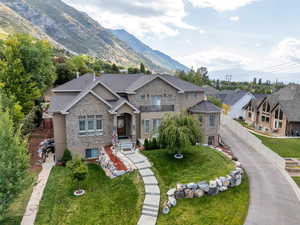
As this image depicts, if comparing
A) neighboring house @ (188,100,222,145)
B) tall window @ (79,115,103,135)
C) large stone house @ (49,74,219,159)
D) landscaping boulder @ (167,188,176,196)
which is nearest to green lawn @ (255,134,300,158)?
neighboring house @ (188,100,222,145)

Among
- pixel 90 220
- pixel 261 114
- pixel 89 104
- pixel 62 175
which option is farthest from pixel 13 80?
pixel 261 114

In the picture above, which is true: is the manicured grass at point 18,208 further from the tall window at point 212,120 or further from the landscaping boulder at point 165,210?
the tall window at point 212,120

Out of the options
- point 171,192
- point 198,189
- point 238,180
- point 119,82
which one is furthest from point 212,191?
point 119,82

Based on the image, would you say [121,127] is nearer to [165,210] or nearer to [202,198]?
[202,198]

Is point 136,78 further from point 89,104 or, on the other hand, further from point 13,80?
point 13,80

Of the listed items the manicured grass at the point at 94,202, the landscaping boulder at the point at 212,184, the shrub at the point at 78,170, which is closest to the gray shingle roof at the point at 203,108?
the landscaping boulder at the point at 212,184
